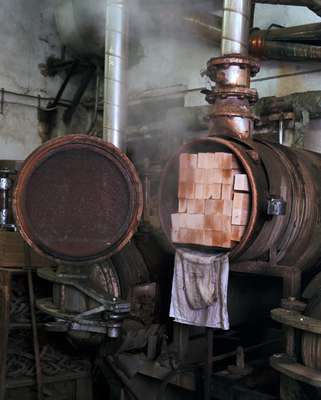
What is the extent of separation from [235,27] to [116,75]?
45.0 inches

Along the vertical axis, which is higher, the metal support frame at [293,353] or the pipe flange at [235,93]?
the pipe flange at [235,93]

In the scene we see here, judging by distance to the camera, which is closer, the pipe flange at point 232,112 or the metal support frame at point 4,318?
the pipe flange at point 232,112

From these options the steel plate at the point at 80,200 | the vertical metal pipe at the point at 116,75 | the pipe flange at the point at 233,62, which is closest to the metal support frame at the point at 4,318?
the steel plate at the point at 80,200

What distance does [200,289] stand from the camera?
2.99 metres

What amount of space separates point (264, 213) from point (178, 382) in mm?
1252

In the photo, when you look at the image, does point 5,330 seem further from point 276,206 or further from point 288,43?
point 288,43

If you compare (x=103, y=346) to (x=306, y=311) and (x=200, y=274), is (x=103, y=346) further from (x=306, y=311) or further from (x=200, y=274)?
(x=306, y=311)

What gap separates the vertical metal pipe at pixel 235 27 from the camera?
3.34 metres

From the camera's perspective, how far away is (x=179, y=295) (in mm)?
3105

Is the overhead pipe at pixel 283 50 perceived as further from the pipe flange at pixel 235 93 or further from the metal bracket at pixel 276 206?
the metal bracket at pixel 276 206

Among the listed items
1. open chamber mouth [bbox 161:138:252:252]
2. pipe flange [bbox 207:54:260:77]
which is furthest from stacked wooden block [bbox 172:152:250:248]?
pipe flange [bbox 207:54:260:77]

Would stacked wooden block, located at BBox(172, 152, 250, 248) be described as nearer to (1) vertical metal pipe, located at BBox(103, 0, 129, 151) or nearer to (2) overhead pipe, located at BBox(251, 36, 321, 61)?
(1) vertical metal pipe, located at BBox(103, 0, 129, 151)

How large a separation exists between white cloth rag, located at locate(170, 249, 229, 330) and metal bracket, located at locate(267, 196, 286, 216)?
0.35 metres

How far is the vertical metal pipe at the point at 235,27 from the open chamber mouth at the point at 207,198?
75 centimetres
